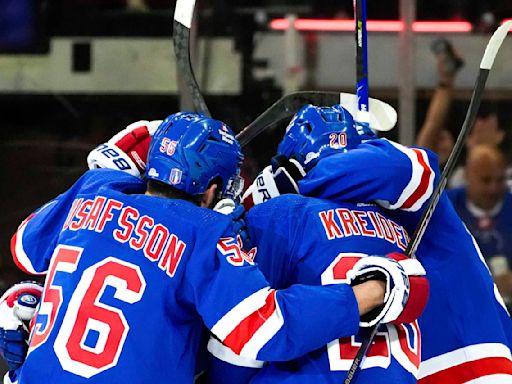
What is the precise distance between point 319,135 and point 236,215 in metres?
0.25

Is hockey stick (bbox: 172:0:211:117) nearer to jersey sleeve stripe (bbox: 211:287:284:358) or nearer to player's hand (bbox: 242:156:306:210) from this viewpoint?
player's hand (bbox: 242:156:306:210)

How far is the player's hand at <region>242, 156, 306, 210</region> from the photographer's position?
2.11 meters

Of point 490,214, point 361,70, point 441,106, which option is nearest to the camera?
point 361,70

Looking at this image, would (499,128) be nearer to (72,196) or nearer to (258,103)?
(258,103)

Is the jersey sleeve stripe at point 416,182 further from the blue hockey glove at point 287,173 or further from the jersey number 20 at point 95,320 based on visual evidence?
the jersey number 20 at point 95,320

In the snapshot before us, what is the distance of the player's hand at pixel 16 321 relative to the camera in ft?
6.81

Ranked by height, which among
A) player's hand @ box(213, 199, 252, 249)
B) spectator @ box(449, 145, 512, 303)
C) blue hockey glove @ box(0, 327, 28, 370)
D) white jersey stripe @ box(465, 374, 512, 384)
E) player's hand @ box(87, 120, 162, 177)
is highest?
player's hand @ box(87, 120, 162, 177)

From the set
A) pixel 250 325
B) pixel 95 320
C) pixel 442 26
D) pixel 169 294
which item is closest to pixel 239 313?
pixel 250 325

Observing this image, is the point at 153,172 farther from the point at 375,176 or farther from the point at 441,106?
the point at 441,106

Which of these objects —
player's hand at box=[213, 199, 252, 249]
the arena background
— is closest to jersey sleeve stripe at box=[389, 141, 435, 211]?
player's hand at box=[213, 199, 252, 249]

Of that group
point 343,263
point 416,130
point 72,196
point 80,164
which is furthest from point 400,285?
point 80,164

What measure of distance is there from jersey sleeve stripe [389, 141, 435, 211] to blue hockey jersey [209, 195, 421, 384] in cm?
7

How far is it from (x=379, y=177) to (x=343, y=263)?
18cm

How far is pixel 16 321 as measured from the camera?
209cm
